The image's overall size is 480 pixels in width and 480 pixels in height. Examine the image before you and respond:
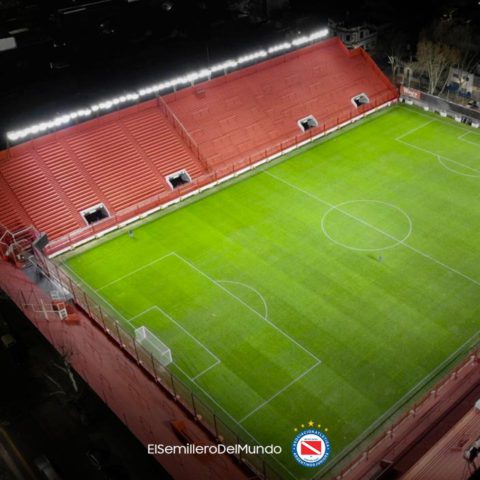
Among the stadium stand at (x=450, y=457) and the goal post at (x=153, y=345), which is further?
the goal post at (x=153, y=345)

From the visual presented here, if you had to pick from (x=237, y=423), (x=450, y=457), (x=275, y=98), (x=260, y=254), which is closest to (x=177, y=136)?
(x=275, y=98)

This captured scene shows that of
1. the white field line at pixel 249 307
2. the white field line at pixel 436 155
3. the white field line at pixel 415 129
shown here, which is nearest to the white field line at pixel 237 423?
the white field line at pixel 249 307

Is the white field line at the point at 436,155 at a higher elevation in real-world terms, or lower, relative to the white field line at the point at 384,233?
higher

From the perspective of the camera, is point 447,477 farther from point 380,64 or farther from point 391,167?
point 380,64

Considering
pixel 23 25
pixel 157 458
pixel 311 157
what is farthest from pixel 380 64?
pixel 157 458

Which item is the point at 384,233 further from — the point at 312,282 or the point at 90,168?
the point at 90,168

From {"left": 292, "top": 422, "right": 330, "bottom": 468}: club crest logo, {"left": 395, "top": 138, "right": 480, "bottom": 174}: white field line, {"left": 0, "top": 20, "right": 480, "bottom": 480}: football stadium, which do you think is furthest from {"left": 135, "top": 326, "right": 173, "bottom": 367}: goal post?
{"left": 395, "top": 138, "right": 480, "bottom": 174}: white field line

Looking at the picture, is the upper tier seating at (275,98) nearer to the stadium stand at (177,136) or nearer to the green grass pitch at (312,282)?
the stadium stand at (177,136)
